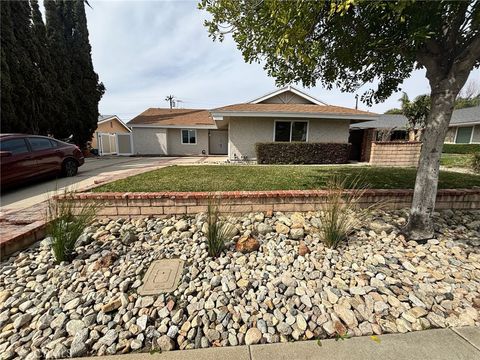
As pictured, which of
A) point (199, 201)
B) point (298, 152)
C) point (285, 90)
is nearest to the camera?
point (199, 201)

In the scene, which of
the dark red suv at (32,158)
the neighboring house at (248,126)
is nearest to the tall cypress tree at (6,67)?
the dark red suv at (32,158)

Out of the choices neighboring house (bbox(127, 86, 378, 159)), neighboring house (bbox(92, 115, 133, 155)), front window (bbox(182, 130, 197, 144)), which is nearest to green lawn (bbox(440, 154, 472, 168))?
neighboring house (bbox(127, 86, 378, 159))

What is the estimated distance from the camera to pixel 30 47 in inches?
437

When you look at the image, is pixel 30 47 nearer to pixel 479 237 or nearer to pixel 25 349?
pixel 25 349

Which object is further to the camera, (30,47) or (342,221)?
(30,47)

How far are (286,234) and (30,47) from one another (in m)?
15.4

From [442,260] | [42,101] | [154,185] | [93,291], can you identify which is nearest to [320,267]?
[442,260]

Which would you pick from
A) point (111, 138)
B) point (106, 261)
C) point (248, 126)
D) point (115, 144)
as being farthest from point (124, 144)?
point (106, 261)

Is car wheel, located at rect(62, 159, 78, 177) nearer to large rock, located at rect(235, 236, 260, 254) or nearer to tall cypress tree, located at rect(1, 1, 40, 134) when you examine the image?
tall cypress tree, located at rect(1, 1, 40, 134)

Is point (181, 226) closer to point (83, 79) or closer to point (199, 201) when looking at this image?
point (199, 201)

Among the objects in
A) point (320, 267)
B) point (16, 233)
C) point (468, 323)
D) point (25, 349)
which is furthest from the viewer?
point (16, 233)

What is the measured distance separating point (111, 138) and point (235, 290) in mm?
22458

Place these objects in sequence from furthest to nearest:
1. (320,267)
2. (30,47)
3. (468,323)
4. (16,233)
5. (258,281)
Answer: (30,47), (16,233), (320,267), (258,281), (468,323)

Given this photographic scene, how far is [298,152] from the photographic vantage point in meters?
11.0
